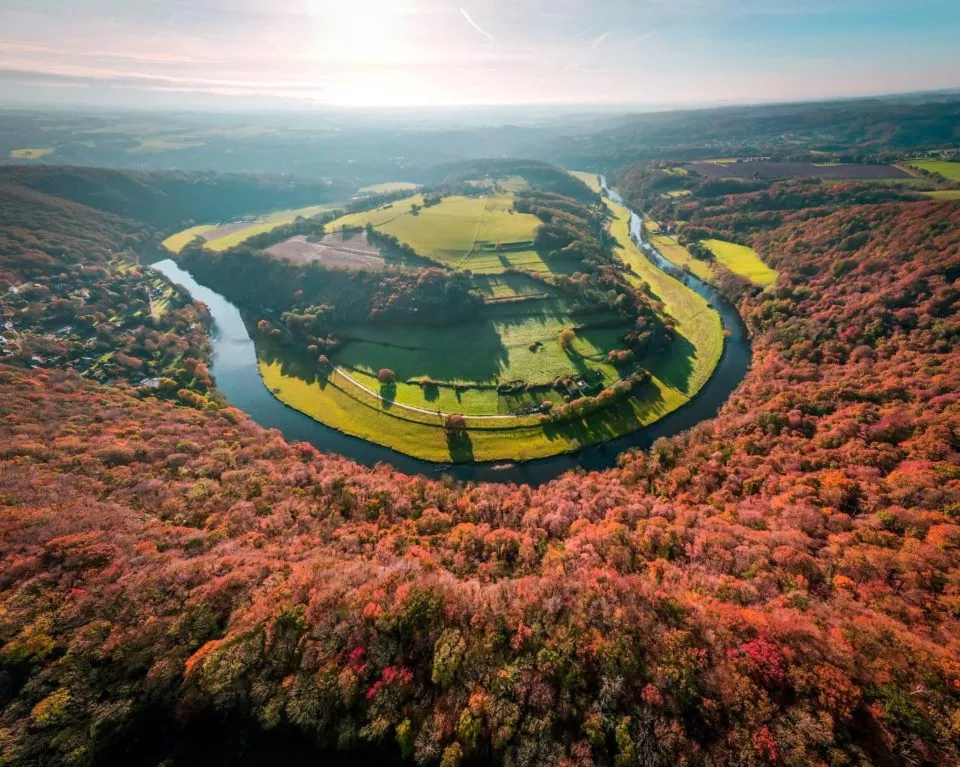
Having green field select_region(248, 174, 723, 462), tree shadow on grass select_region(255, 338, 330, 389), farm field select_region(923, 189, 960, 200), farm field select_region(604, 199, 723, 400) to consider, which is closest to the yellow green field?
green field select_region(248, 174, 723, 462)

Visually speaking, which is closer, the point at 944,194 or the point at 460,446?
the point at 460,446

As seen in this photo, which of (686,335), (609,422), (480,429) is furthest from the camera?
(686,335)

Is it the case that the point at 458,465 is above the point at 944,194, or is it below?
below

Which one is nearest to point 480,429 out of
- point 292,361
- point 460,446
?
point 460,446

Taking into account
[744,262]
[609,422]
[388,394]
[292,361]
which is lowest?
[292,361]

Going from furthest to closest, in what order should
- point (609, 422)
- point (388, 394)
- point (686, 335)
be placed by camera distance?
point (686, 335) < point (388, 394) < point (609, 422)

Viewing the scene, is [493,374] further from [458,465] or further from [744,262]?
[744,262]

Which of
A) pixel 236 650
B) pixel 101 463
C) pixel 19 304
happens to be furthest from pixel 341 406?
Answer: pixel 19 304
